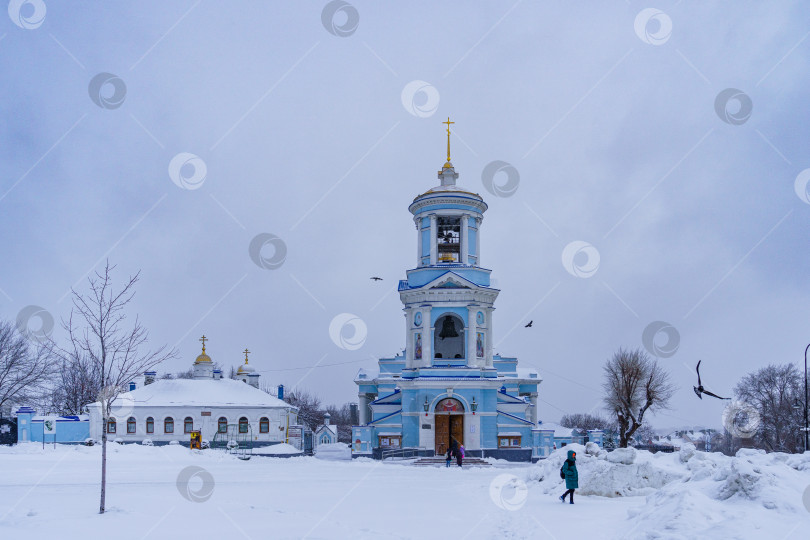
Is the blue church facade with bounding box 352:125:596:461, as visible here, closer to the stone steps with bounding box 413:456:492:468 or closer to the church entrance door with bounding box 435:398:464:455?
the church entrance door with bounding box 435:398:464:455

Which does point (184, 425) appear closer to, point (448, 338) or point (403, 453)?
point (403, 453)

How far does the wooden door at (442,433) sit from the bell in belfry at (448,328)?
6.15m

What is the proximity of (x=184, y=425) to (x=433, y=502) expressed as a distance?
37.6m

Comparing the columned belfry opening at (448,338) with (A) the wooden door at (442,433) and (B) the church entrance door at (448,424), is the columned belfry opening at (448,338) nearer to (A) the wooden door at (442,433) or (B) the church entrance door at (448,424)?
(B) the church entrance door at (448,424)

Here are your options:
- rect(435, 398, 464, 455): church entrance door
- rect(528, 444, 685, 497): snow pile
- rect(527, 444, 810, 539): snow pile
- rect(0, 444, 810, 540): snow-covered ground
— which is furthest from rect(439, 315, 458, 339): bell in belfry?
rect(527, 444, 810, 539): snow pile

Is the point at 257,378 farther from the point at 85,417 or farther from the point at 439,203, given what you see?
the point at 439,203

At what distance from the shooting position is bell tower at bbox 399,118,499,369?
1628 inches

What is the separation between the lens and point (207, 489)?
68.2ft

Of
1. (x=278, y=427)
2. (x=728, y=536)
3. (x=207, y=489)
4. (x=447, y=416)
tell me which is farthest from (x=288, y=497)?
(x=278, y=427)

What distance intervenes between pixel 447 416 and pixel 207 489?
69.9 ft

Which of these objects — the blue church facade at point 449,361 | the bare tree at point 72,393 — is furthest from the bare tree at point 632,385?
the bare tree at point 72,393

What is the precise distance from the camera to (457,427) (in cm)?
4034

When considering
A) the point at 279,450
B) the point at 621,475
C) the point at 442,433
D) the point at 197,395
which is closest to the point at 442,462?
the point at 442,433

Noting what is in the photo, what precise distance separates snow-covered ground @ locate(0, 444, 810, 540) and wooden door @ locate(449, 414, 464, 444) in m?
12.1
